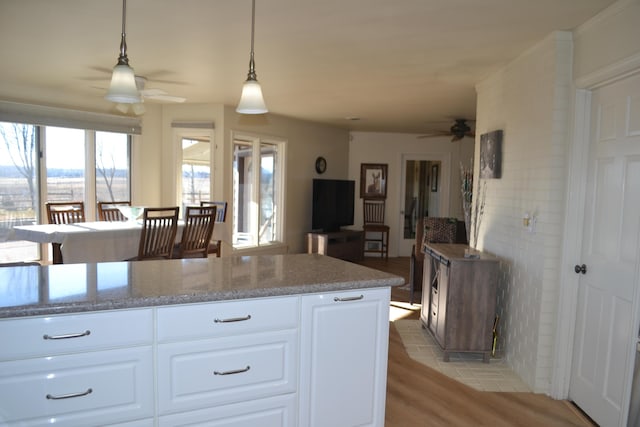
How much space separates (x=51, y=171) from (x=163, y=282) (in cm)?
411

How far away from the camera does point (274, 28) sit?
112 inches

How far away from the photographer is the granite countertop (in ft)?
5.21

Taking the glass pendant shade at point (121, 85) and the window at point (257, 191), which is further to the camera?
the window at point (257, 191)

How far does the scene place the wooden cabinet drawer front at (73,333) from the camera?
4.90ft

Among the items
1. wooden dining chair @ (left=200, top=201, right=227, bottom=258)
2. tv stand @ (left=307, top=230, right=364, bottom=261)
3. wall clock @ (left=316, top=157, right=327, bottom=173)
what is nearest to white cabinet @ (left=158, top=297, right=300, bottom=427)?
wooden dining chair @ (left=200, top=201, right=227, bottom=258)

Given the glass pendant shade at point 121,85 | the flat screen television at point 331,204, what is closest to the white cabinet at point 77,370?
the glass pendant shade at point 121,85

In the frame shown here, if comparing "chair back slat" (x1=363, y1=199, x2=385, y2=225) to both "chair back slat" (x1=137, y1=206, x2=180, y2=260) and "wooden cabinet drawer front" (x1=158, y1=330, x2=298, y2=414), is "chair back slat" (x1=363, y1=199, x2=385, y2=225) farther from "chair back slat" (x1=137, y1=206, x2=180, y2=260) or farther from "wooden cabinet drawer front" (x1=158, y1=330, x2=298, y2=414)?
"wooden cabinet drawer front" (x1=158, y1=330, x2=298, y2=414)

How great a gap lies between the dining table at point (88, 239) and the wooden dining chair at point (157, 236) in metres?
0.12

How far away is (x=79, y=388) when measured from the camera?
158 cm

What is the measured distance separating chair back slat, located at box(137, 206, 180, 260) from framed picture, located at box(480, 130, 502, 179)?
9.39 feet

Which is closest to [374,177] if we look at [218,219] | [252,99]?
[218,219]

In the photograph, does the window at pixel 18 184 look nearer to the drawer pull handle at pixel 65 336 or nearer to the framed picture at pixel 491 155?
the drawer pull handle at pixel 65 336

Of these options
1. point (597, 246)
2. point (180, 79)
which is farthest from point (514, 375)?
point (180, 79)

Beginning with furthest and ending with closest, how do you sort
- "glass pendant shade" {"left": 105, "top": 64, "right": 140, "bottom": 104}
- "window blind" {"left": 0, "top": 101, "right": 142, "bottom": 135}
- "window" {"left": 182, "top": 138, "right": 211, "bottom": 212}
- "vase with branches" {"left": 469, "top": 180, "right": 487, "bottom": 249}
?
"window" {"left": 182, "top": 138, "right": 211, "bottom": 212}, "window blind" {"left": 0, "top": 101, "right": 142, "bottom": 135}, "vase with branches" {"left": 469, "top": 180, "right": 487, "bottom": 249}, "glass pendant shade" {"left": 105, "top": 64, "right": 140, "bottom": 104}
